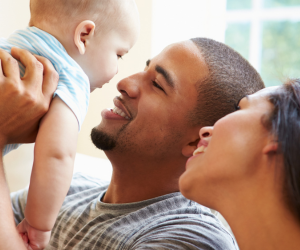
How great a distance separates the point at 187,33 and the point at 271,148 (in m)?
1.93

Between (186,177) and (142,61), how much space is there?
171 centimetres

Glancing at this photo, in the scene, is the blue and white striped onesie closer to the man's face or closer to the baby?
the baby

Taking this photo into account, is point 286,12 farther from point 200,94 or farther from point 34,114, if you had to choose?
point 34,114

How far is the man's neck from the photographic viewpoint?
1370mm

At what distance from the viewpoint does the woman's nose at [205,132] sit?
1000 millimetres

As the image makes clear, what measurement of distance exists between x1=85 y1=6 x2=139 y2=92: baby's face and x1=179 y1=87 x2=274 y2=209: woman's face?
47cm

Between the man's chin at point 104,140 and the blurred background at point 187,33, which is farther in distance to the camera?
the blurred background at point 187,33

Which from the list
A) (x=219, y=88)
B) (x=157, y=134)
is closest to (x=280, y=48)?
(x=219, y=88)

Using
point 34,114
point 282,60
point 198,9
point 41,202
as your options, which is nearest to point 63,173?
point 41,202

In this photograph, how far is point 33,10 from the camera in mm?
1145

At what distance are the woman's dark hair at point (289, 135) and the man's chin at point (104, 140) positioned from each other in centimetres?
67

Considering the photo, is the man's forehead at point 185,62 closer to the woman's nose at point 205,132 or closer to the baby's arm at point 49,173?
the woman's nose at point 205,132

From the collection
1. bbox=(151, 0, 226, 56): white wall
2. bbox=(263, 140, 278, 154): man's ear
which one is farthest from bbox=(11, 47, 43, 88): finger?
bbox=(151, 0, 226, 56): white wall

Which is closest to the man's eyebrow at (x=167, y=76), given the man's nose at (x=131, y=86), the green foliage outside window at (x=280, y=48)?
A: the man's nose at (x=131, y=86)
